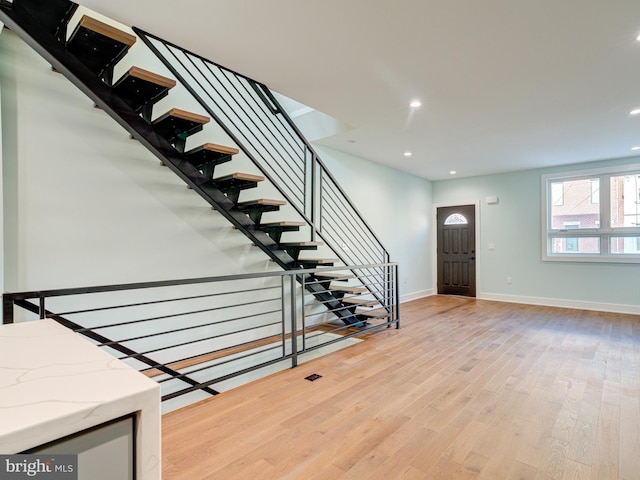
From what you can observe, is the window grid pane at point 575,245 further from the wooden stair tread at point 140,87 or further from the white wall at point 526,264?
the wooden stair tread at point 140,87

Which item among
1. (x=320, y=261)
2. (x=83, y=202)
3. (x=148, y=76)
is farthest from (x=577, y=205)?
(x=83, y=202)

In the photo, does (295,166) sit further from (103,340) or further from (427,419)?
(427,419)

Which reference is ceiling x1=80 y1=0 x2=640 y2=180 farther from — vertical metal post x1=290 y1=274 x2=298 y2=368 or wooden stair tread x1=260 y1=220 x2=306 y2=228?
vertical metal post x1=290 y1=274 x2=298 y2=368

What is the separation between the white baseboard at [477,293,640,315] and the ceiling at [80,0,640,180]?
9.52 ft

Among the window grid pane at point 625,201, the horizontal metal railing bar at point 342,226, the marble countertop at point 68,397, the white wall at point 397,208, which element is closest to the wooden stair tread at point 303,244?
the horizontal metal railing bar at point 342,226

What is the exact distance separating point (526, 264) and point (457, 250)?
134cm

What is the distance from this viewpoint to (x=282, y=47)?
98.5 inches

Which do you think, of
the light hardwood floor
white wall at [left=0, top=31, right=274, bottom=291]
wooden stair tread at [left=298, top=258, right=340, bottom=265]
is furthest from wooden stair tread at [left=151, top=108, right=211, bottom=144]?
the light hardwood floor

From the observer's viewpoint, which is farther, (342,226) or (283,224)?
(342,226)

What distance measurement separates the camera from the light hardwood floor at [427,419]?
1723 millimetres

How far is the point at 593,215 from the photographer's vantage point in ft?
19.1

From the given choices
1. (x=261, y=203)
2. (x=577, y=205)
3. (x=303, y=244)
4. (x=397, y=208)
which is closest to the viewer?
(x=261, y=203)

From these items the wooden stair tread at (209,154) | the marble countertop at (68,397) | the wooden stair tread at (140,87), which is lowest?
the marble countertop at (68,397)

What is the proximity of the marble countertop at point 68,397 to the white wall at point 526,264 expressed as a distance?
23.5ft
